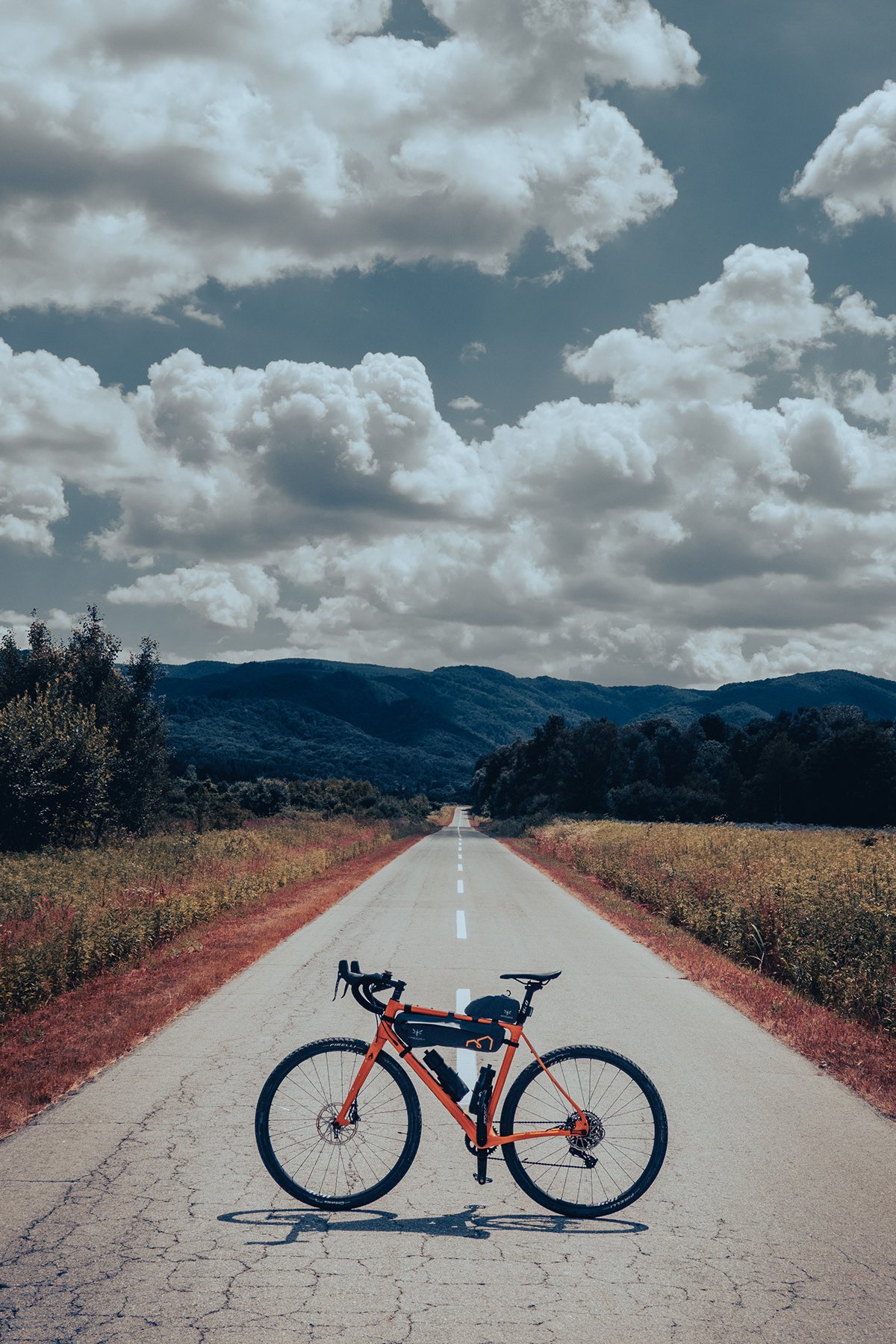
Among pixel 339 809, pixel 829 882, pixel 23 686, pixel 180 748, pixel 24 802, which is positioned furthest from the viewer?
pixel 180 748

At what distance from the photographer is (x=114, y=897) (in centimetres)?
1279

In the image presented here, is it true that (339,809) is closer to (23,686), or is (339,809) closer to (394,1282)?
(23,686)

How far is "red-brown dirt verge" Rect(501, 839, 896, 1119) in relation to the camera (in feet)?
22.2

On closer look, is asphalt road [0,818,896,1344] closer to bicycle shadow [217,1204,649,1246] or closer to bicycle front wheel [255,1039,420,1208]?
bicycle shadow [217,1204,649,1246]

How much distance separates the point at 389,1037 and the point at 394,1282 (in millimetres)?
1035

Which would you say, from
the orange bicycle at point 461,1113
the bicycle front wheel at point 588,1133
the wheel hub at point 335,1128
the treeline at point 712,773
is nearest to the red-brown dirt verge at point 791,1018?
the bicycle front wheel at point 588,1133

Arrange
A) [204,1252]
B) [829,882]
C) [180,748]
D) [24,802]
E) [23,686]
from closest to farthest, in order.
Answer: [204,1252]
[829,882]
[24,802]
[23,686]
[180,748]

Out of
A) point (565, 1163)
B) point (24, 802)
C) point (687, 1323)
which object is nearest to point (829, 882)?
point (565, 1163)

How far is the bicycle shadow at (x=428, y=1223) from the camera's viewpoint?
4063 millimetres

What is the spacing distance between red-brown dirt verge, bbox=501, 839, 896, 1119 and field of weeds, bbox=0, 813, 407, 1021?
7221 mm

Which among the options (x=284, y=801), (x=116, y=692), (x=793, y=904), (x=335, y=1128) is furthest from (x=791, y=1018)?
(x=284, y=801)

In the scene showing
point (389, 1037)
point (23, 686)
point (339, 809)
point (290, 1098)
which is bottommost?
point (339, 809)

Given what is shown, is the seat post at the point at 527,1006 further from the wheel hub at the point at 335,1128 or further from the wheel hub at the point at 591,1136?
the wheel hub at the point at 335,1128

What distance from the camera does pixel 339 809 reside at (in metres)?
67.7
